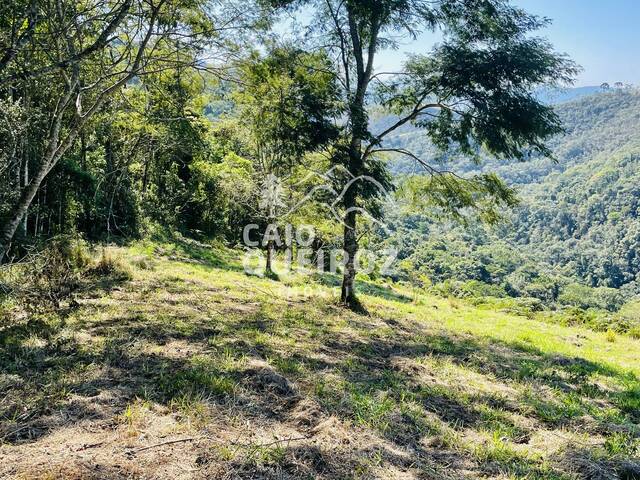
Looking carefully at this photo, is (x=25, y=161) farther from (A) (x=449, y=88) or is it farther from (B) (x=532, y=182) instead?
(B) (x=532, y=182)

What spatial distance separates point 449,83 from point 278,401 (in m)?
8.14

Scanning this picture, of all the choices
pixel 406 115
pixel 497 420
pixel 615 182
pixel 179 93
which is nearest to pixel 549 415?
pixel 497 420

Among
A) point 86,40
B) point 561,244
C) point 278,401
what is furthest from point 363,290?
point 561,244

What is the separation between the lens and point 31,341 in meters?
5.25

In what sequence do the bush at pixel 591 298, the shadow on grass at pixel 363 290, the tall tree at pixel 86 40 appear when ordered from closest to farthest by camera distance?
the tall tree at pixel 86 40
the shadow on grass at pixel 363 290
the bush at pixel 591 298

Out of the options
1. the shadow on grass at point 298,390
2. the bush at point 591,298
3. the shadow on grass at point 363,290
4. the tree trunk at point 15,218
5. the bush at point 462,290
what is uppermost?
the tree trunk at point 15,218

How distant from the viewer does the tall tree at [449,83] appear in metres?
8.74

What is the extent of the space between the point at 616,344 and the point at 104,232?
1749cm

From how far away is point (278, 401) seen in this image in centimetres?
427

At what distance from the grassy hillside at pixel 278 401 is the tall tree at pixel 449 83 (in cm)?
441

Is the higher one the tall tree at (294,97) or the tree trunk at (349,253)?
the tall tree at (294,97)

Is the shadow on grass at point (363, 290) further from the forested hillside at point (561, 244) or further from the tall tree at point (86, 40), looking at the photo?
the forested hillside at point (561, 244)

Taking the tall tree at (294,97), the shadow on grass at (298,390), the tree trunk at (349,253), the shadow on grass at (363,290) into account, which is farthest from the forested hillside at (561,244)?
the shadow on grass at (298,390)

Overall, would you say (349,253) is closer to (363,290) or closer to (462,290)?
(363,290)
